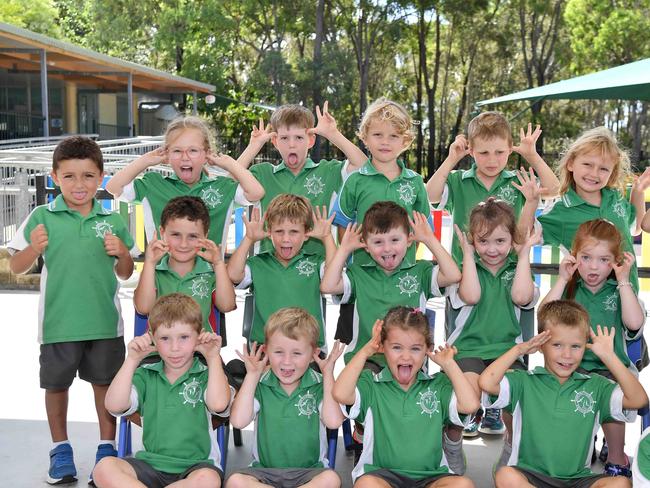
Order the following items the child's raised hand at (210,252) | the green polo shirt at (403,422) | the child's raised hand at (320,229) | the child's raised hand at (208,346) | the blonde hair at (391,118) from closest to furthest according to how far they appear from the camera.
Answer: the green polo shirt at (403,422)
the child's raised hand at (208,346)
the child's raised hand at (210,252)
the child's raised hand at (320,229)
the blonde hair at (391,118)

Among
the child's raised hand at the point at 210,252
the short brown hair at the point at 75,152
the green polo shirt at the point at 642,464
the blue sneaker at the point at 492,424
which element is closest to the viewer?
the green polo shirt at the point at 642,464

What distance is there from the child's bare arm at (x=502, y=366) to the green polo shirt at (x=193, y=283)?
4.42 ft

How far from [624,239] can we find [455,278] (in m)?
0.90

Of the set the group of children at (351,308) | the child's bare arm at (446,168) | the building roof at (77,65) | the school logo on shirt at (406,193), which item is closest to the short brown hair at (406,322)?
the group of children at (351,308)

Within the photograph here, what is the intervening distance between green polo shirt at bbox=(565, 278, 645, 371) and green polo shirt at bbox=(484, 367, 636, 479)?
1.51 ft

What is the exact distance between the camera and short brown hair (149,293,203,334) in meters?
3.51

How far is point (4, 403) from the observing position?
204 inches

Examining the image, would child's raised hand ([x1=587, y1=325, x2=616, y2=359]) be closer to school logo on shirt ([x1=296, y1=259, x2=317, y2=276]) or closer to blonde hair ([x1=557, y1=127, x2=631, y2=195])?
blonde hair ([x1=557, y1=127, x2=631, y2=195])

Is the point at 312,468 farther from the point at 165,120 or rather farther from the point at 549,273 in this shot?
the point at 165,120

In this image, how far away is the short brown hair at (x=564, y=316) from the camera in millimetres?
3477

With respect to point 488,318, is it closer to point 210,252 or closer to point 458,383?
point 458,383

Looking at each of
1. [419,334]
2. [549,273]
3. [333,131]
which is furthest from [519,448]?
[549,273]

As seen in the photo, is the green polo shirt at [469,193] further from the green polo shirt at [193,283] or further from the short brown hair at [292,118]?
the green polo shirt at [193,283]

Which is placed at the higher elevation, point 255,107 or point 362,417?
point 255,107
